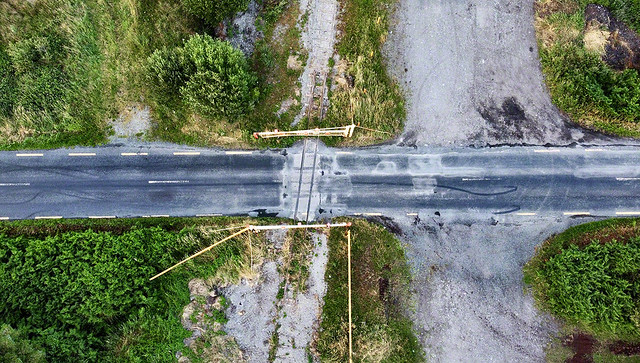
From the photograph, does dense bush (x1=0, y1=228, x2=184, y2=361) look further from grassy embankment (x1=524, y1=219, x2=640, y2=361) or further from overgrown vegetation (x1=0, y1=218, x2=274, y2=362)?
grassy embankment (x1=524, y1=219, x2=640, y2=361)


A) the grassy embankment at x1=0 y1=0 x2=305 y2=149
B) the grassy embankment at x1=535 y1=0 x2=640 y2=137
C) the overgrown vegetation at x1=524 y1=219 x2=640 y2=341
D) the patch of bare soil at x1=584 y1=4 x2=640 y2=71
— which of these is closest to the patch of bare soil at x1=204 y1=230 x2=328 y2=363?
the grassy embankment at x1=0 y1=0 x2=305 y2=149

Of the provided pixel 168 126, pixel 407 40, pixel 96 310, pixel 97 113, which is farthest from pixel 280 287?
pixel 407 40

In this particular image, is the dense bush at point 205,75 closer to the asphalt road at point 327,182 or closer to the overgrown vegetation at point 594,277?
the asphalt road at point 327,182

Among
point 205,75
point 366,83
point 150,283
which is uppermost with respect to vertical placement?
point 205,75

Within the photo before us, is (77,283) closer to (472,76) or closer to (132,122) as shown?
(132,122)

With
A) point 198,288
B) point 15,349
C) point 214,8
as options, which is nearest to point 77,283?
point 15,349

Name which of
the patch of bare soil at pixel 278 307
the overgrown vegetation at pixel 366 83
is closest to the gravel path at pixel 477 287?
the patch of bare soil at pixel 278 307
